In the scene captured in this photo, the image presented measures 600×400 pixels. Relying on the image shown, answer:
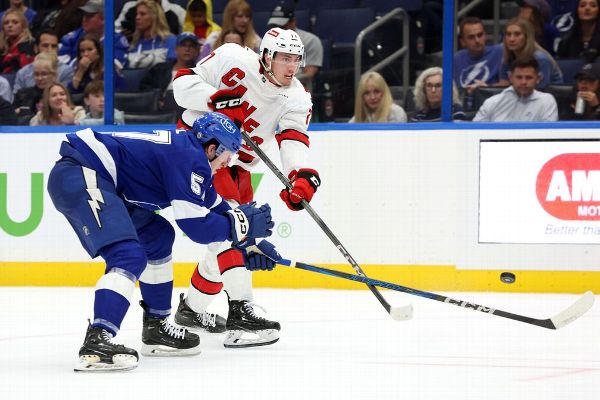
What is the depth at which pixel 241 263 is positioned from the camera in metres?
4.53

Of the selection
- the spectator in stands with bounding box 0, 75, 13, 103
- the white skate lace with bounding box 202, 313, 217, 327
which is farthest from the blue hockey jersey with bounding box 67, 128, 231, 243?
the spectator in stands with bounding box 0, 75, 13, 103

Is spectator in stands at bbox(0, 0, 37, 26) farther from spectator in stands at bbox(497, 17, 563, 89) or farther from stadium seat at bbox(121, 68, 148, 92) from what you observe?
spectator in stands at bbox(497, 17, 563, 89)

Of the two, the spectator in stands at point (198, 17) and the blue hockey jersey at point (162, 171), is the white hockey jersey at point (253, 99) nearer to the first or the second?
the blue hockey jersey at point (162, 171)

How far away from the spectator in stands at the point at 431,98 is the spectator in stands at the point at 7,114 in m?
2.37

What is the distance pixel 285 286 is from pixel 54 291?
4.25 feet

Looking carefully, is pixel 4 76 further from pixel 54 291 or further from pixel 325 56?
pixel 325 56

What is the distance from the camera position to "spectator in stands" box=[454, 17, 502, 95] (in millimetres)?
6254

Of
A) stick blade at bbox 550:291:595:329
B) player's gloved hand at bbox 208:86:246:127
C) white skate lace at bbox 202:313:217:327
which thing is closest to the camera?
stick blade at bbox 550:291:595:329

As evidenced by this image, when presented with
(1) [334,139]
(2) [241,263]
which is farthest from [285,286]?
(2) [241,263]

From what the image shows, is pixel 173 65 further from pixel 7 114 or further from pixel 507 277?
pixel 507 277

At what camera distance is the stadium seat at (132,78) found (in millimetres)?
6613

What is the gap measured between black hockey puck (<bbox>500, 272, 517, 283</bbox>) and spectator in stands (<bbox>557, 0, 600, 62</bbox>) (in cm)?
125

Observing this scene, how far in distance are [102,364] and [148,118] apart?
3.14 metres

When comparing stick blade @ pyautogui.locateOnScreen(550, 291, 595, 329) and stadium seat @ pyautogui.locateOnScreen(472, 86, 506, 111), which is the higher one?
stadium seat @ pyautogui.locateOnScreen(472, 86, 506, 111)
